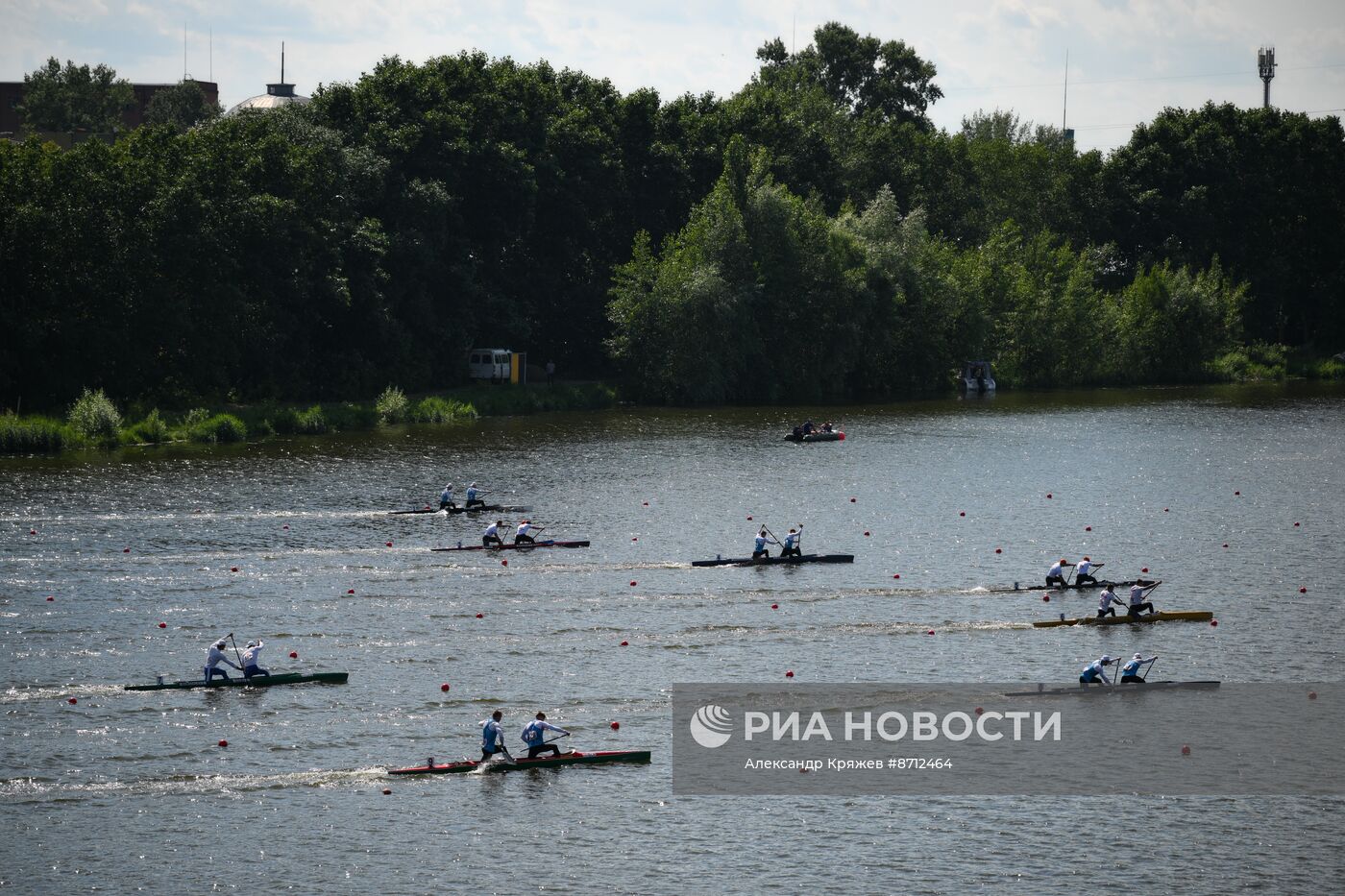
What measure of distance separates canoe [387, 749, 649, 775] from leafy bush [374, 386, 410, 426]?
60777mm

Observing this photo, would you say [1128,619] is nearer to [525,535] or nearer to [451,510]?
[525,535]

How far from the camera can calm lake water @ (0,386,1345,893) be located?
1239 inches

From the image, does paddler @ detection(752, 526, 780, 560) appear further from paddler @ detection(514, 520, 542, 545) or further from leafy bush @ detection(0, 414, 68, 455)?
leafy bush @ detection(0, 414, 68, 455)

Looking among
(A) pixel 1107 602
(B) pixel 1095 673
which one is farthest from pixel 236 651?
(A) pixel 1107 602

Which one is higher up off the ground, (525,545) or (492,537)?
(492,537)

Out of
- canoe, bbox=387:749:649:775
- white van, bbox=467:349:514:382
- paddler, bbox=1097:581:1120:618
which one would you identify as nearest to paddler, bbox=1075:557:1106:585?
paddler, bbox=1097:581:1120:618

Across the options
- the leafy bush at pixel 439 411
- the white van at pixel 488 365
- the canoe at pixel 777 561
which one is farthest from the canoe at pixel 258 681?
the white van at pixel 488 365

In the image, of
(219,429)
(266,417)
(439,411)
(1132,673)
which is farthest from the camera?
(439,411)

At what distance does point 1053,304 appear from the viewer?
417ft

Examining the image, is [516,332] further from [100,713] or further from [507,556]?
[100,713]

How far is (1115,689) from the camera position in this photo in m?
40.9

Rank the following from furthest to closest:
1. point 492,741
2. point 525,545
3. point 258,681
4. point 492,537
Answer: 1. point 525,545
2. point 492,537
3. point 258,681
4. point 492,741

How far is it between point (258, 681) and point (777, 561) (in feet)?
67.5

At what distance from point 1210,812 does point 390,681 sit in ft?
A: 67.8
